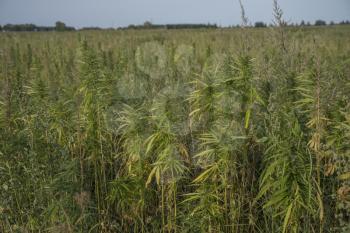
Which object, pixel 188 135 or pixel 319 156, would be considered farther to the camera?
pixel 188 135

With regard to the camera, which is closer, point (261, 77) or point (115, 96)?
point (261, 77)

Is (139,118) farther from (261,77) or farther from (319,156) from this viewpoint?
(319,156)

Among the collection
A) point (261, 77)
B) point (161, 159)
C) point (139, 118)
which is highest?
point (261, 77)

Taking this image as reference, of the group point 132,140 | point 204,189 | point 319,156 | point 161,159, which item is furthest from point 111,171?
point 319,156

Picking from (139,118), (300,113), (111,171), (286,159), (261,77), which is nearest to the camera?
(286,159)

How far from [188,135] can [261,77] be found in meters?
0.79

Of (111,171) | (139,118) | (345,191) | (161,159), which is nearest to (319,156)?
(345,191)

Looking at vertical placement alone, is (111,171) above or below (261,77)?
below

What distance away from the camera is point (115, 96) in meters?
3.43

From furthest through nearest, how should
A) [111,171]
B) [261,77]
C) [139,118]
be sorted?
[111,171]
[261,77]
[139,118]

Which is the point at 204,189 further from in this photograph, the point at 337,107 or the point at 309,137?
the point at 337,107

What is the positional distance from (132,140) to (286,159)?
1.23m

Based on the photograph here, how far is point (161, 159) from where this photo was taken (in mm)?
2764

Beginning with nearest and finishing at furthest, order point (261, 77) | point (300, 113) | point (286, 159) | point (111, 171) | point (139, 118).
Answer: point (286, 159)
point (300, 113)
point (139, 118)
point (261, 77)
point (111, 171)
